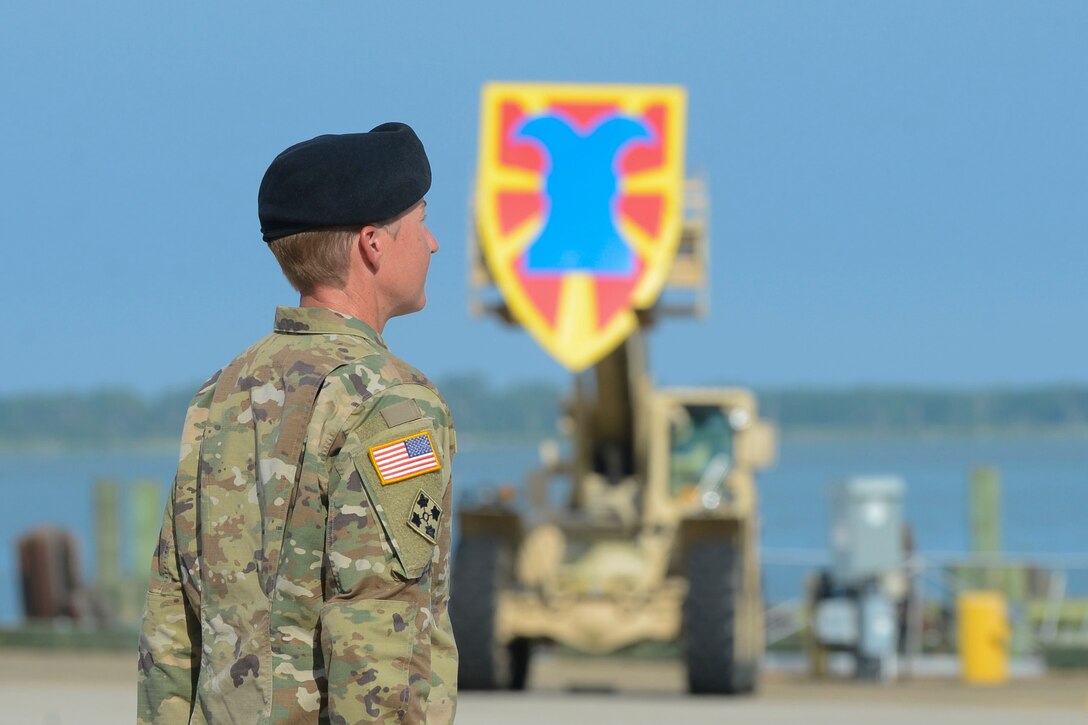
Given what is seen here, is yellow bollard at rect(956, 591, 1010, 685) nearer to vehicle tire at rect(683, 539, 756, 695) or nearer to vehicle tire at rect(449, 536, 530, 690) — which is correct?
vehicle tire at rect(683, 539, 756, 695)

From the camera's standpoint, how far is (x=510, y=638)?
13.1 meters

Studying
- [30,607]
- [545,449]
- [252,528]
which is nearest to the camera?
[252,528]

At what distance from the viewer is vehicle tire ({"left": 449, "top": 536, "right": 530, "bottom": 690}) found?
42.0ft

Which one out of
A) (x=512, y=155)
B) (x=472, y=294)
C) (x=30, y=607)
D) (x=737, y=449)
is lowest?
(x=30, y=607)

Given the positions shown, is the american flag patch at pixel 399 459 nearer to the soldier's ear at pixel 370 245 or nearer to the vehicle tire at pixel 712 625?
the soldier's ear at pixel 370 245

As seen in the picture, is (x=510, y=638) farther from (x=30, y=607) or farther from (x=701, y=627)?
(x=30, y=607)

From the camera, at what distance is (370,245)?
250 cm

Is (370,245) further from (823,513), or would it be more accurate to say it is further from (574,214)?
(823,513)

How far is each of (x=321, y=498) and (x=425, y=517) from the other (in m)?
0.14

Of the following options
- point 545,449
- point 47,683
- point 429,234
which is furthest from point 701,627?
point 429,234

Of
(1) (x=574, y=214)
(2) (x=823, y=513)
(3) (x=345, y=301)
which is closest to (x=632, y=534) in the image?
(1) (x=574, y=214)

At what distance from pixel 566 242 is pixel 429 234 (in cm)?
1063

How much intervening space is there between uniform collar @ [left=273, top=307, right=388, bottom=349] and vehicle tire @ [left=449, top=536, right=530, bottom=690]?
33.7 ft

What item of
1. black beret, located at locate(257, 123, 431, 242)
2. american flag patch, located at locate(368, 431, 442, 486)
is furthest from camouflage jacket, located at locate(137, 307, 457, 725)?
black beret, located at locate(257, 123, 431, 242)
